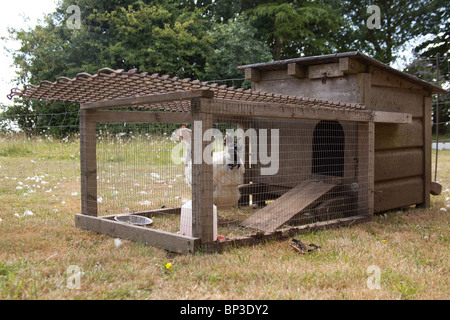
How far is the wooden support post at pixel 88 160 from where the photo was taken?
435 cm

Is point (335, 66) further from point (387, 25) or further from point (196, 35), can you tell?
point (387, 25)

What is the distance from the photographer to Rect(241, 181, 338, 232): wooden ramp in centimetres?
433

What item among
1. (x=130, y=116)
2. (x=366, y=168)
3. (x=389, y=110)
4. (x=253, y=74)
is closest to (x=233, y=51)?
(x=253, y=74)

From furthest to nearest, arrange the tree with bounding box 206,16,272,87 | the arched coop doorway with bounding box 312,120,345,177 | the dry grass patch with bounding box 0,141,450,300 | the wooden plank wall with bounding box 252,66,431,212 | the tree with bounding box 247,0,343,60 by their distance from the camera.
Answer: the tree with bounding box 247,0,343,60
the tree with bounding box 206,16,272,87
the arched coop doorway with bounding box 312,120,345,177
the wooden plank wall with bounding box 252,66,431,212
the dry grass patch with bounding box 0,141,450,300

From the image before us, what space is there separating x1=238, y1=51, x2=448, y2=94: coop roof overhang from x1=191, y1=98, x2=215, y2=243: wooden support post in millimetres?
2395

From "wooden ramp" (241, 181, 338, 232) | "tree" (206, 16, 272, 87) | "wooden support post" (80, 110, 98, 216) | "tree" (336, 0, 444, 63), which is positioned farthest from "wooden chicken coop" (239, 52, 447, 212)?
"tree" (336, 0, 444, 63)

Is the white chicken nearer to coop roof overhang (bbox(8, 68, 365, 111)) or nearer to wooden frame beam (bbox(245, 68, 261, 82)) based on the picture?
wooden frame beam (bbox(245, 68, 261, 82))

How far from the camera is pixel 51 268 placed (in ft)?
9.16

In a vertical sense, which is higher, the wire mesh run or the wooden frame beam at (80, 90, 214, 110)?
the wooden frame beam at (80, 90, 214, 110)

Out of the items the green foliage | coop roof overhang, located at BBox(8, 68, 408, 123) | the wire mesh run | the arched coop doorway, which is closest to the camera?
coop roof overhang, located at BBox(8, 68, 408, 123)

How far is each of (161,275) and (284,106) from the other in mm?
2054

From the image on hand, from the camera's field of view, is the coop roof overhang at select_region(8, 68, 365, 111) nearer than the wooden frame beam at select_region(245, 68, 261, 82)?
Yes

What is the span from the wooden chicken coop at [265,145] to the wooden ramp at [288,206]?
1 centimetres

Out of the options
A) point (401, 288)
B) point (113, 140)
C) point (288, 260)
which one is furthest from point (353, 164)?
point (113, 140)
